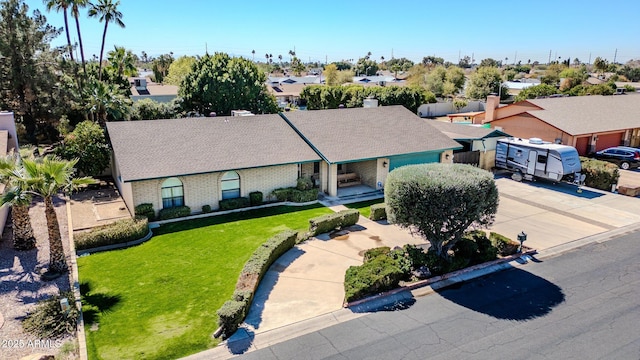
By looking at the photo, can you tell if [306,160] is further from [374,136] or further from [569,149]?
[569,149]

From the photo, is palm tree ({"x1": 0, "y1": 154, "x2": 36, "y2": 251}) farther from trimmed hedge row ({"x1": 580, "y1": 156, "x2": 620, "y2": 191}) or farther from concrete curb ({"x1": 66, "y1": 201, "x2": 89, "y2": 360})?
trimmed hedge row ({"x1": 580, "y1": 156, "x2": 620, "y2": 191})

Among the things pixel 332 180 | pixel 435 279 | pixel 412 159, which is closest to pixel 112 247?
pixel 332 180

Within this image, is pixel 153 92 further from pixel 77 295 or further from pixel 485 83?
pixel 485 83

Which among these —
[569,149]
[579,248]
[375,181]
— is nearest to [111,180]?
[375,181]

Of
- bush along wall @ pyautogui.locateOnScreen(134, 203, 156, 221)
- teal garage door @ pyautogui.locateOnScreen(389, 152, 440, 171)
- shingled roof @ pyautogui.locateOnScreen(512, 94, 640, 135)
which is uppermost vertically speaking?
shingled roof @ pyautogui.locateOnScreen(512, 94, 640, 135)

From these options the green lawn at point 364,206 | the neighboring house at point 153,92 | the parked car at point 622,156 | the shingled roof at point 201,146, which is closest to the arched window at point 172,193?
the shingled roof at point 201,146

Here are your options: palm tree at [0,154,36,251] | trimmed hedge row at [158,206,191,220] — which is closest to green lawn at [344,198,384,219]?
trimmed hedge row at [158,206,191,220]
